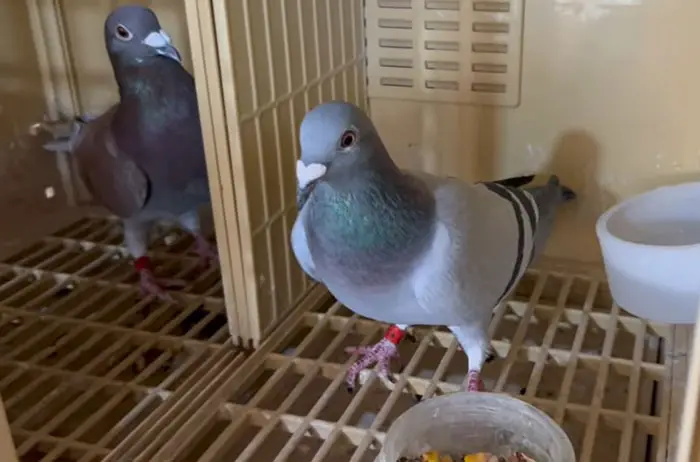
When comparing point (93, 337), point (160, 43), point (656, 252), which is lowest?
point (93, 337)

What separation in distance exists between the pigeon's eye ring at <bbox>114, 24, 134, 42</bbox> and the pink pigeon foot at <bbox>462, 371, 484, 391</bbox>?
2.22 ft

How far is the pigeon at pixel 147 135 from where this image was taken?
3.85ft

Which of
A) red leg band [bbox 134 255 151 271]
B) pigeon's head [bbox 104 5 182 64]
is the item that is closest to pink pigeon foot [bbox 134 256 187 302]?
red leg band [bbox 134 255 151 271]

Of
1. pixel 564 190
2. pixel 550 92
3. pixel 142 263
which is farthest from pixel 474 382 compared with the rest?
pixel 142 263

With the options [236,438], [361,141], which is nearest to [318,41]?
[361,141]

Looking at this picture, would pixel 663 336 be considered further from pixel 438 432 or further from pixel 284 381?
pixel 284 381

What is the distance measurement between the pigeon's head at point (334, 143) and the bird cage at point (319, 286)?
16cm

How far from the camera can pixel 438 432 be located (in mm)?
899

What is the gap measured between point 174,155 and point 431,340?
442 millimetres

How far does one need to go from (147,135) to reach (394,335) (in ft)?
1.47

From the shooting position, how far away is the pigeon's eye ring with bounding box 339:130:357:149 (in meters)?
0.84

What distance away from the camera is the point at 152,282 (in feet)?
4.08

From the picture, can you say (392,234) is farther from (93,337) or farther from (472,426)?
(93,337)

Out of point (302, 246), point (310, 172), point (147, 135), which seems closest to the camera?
point (310, 172)
